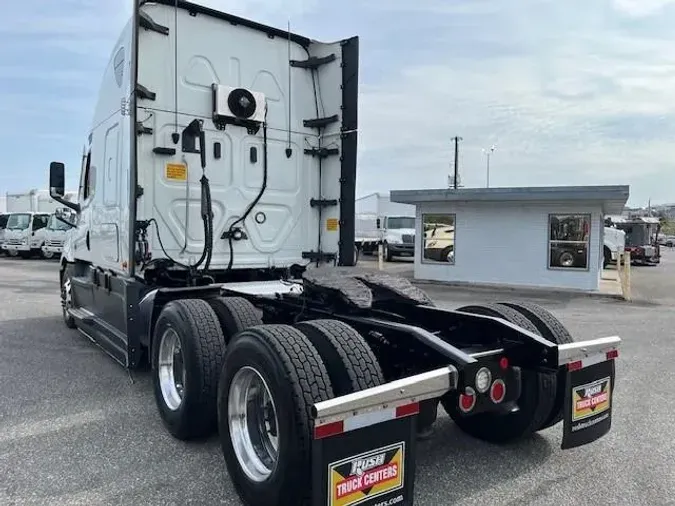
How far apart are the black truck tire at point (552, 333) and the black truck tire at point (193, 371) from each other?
7.40 feet

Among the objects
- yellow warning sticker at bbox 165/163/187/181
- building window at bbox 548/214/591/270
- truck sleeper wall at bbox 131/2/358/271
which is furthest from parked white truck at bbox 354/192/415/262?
yellow warning sticker at bbox 165/163/187/181

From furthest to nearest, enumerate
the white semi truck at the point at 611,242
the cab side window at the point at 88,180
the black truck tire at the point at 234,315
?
the white semi truck at the point at 611,242
the cab side window at the point at 88,180
the black truck tire at the point at 234,315

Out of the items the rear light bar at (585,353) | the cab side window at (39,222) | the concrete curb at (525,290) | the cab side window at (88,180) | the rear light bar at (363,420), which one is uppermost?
the cab side window at (88,180)

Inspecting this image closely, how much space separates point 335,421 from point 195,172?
12.7 feet

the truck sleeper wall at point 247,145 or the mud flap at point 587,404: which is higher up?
the truck sleeper wall at point 247,145

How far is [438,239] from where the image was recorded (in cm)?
1797

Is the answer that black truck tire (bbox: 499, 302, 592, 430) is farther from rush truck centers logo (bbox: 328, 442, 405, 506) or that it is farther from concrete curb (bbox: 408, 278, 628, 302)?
concrete curb (bbox: 408, 278, 628, 302)

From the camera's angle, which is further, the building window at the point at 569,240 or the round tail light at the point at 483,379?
the building window at the point at 569,240

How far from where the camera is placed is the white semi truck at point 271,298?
2.88 metres

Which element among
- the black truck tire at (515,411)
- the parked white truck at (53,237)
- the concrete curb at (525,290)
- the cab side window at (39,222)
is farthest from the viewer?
the cab side window at (39,222)

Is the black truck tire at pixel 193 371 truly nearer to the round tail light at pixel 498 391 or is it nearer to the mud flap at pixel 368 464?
the mud flap at pixel 368 464

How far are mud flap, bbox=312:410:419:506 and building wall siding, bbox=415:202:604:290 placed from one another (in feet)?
46.8

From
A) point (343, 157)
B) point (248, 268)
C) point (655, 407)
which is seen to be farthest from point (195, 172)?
point (655, 407)

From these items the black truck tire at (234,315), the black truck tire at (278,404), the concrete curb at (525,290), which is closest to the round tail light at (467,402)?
the black truck tire at (278,404)
